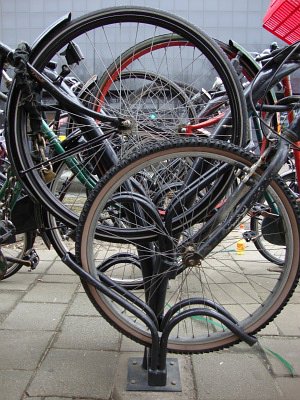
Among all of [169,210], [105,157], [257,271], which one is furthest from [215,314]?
[257,271]

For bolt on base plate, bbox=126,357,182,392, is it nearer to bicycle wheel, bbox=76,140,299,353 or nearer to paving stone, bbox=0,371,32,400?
bicycle wheel, bbox=76,140,299,353

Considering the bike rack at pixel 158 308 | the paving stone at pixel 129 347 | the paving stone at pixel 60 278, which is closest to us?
the bike rack at pixel 158 308

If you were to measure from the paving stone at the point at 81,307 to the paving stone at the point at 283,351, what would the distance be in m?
1.12

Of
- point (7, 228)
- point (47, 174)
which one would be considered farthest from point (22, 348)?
point (47, 174)

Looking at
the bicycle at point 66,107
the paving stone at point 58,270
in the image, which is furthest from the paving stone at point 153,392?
the paving stone at point 58,270

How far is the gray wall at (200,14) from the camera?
916 centimetres

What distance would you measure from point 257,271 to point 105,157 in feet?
7.05

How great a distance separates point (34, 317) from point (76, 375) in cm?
76

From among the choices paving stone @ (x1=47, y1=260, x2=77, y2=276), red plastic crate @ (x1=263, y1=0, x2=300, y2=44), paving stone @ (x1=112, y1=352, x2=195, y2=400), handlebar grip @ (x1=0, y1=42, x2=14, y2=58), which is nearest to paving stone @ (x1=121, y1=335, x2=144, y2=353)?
paving stone @ (x1=112, y1=352, x2=195, y2=400)

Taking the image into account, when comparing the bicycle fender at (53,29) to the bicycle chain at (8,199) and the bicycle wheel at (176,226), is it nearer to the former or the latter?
the bicycle wheel at (176,226)

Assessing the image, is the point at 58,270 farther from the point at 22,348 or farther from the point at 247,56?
the point at 247,56

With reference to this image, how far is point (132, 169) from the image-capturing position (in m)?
1.64

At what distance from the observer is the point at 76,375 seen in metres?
2.12

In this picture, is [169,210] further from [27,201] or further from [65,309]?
[65,309]
